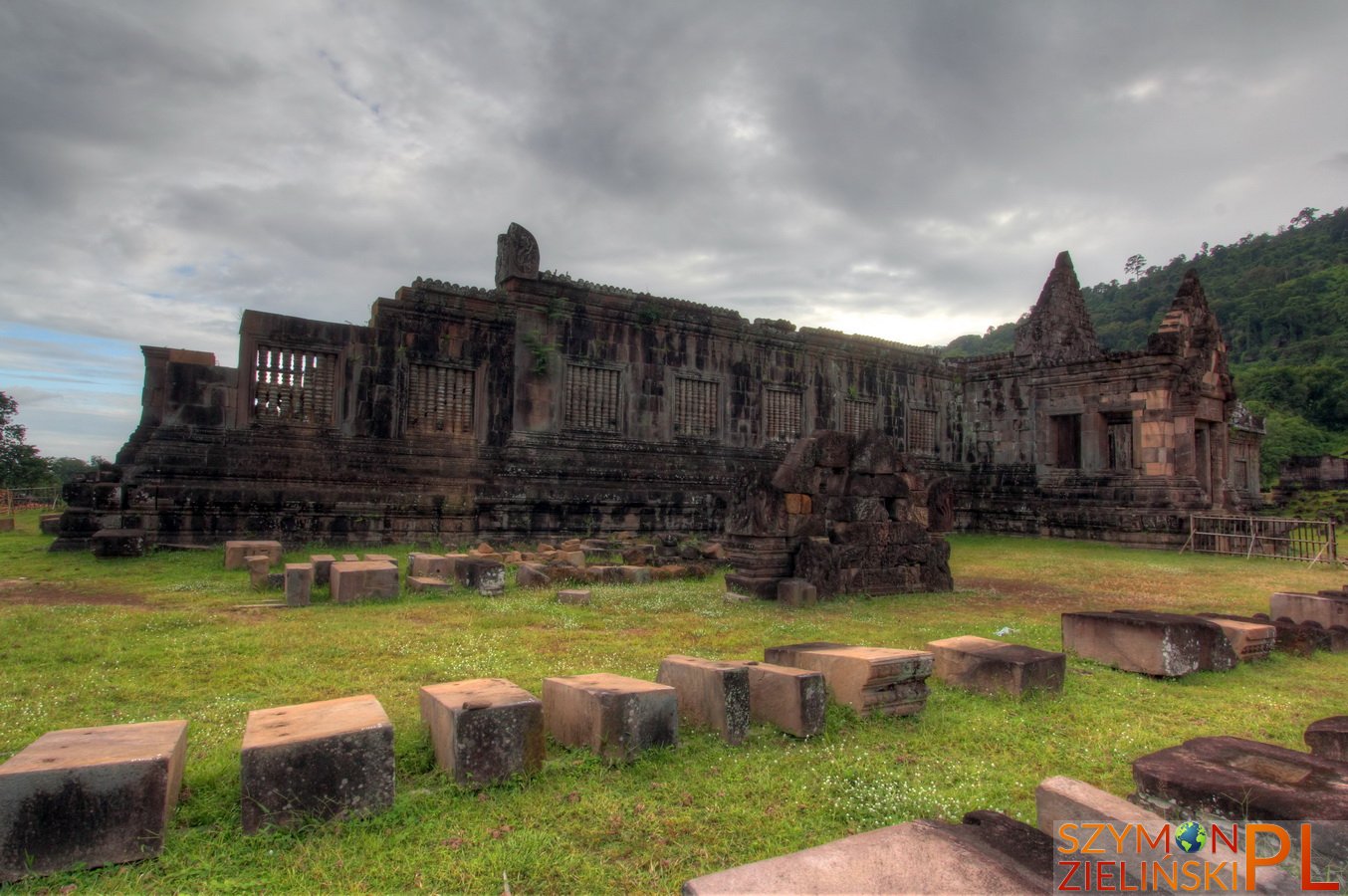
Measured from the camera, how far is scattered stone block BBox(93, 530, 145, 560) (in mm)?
10875

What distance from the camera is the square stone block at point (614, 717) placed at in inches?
145

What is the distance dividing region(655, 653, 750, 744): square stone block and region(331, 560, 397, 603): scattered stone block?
5.13 metres

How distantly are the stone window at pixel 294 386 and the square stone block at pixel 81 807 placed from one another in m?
11.3

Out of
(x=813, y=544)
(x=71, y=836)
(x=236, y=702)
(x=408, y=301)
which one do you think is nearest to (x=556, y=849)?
(x=71, y=836)

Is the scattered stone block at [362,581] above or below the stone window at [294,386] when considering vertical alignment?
below

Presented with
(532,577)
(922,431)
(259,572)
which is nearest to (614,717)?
(532,577)

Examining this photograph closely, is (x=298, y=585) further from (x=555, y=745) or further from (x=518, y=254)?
(x=518, y=254)

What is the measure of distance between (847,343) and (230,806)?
19180mm

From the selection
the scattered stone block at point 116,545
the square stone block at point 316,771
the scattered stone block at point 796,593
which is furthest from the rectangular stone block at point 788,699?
the scattered stone block at point 116,545

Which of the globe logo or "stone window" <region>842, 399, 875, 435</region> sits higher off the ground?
"stone window" <region>842, 399, 875, 435</region>

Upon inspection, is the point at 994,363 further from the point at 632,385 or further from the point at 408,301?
the point at 408,301

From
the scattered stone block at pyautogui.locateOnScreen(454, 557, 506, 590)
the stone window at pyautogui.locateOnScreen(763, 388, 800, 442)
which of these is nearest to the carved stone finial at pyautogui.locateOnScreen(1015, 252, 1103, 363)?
the stone window at pyautogui.locateOnScreen(763, 388, 800, 442)

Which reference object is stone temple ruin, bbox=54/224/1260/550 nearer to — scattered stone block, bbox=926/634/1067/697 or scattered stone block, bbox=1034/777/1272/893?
scattered stone block, bbox=926/634/1067/697

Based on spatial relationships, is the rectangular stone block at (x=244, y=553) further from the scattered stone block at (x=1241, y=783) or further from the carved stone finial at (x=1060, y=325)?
the carved stone finial at (x=1060, y=325)
